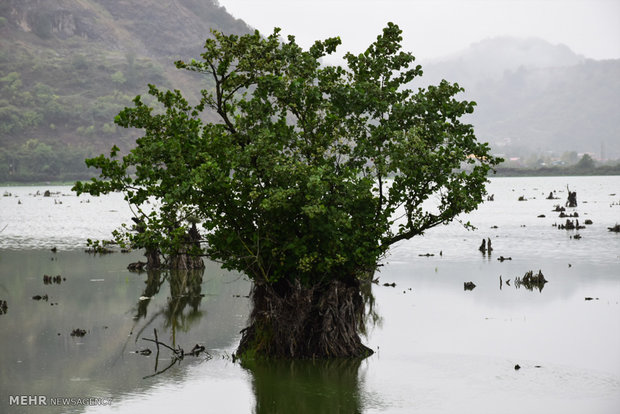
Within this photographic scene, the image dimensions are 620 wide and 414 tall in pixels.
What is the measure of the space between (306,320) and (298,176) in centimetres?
349

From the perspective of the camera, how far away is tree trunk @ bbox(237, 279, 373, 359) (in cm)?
A: 1859

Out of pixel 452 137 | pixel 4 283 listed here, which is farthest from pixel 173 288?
pixel 452 137

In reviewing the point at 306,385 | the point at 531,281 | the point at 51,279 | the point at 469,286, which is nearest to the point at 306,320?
the point at 306,385

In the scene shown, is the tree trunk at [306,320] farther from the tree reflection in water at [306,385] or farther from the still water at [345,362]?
the still water at [345,362]

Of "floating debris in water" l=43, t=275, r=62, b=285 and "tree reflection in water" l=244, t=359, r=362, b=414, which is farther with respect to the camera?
"floating debris in water" l=43, t=275, r=62, b=285

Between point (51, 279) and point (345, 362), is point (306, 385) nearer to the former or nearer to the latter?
point (345, 362)

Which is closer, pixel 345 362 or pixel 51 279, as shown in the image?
pixel 345 362

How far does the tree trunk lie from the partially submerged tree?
0.03 meters

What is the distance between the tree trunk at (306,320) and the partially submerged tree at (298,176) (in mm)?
30

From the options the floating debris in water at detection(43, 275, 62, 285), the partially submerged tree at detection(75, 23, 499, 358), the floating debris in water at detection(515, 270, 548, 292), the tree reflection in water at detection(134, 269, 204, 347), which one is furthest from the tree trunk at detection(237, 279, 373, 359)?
the floating debris in water at detection(43, 275, 62, 285)

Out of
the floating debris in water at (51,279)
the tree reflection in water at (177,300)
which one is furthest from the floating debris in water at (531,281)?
the floating debris in water at (51,279)

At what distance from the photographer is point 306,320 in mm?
18766

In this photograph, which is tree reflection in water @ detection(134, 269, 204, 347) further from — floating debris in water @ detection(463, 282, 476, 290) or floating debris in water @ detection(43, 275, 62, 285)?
floating debris in water @ detection(463, 282, 476, 290)

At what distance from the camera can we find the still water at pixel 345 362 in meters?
16.7
